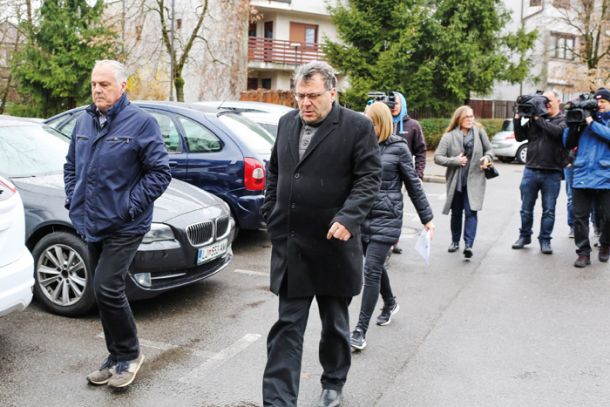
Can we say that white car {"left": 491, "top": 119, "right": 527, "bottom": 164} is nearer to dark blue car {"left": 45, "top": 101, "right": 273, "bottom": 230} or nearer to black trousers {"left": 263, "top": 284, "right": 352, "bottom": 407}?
dark blue car {"left": 45, "top": 101, "right": 273, "bottom": 230}

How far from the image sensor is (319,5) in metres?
38.8

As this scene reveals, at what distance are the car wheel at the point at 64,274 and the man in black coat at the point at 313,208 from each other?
2.27 metres

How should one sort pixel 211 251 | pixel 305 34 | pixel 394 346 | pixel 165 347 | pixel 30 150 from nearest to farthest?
pixel 165 347
pixel 394 346
pixel 211 251
pixel 30 150
pixel 305 34

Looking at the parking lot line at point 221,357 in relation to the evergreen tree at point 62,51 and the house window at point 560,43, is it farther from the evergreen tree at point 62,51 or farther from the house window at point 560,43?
the house window at point 560,43

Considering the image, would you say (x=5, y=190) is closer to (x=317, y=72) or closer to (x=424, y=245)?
(x=317, y=72)

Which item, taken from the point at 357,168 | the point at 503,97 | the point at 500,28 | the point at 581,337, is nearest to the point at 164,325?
the point at 357,168

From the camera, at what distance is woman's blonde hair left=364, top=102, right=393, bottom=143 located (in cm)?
499

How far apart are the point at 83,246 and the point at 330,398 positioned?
2.51m

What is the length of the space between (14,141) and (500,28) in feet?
80.3

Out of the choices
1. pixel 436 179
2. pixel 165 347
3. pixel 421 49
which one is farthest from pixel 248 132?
pixel 421 49

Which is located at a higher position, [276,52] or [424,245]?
[276,52]

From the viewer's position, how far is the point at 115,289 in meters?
4.05

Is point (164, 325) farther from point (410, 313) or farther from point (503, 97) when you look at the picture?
point (503, 97)

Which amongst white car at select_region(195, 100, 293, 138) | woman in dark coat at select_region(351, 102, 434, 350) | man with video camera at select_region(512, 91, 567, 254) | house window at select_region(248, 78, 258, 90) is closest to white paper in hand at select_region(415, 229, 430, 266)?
woman in dark coat at select_region(351, 102, 434, 350)
